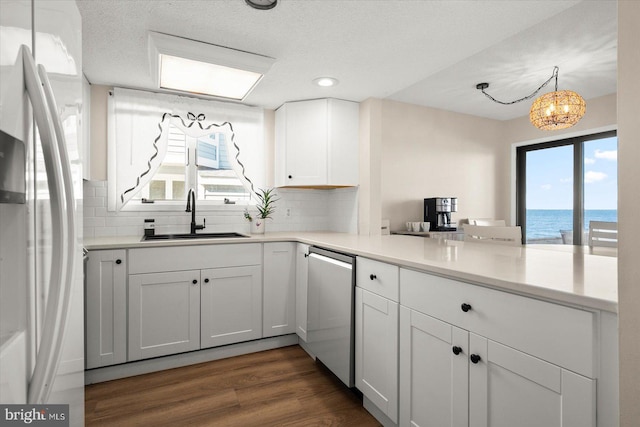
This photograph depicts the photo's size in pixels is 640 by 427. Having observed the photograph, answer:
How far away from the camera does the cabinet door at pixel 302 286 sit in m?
2.57

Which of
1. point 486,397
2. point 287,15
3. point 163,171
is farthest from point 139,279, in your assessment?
point 486,397

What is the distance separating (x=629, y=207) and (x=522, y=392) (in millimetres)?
636

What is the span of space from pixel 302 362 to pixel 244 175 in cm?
176

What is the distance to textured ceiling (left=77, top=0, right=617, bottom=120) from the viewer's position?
1.75 m

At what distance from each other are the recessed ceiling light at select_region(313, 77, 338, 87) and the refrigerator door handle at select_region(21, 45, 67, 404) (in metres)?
2.22

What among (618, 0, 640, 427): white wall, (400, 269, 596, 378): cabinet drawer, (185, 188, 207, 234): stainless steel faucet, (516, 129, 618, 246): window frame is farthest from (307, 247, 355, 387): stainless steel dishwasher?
(516, 129, 618, 246): window frame

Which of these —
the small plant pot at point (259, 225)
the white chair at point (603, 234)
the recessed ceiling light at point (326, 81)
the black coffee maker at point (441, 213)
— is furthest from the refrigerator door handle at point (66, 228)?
the black coffee maker at point (441, 213)

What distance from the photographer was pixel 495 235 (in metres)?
2.39

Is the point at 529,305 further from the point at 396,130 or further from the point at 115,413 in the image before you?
the point at 396,130

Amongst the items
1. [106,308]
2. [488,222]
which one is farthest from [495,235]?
[106,308]

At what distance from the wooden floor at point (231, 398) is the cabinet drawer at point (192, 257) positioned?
2.41ft

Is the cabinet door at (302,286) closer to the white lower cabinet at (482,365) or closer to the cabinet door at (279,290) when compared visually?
the cabinet door at (279,290)

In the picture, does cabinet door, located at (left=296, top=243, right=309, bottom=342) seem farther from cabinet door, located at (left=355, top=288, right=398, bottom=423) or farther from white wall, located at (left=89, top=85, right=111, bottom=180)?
white wall, located at (left=89, top=85, right=111, bottom=180)

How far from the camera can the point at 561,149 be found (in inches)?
166
